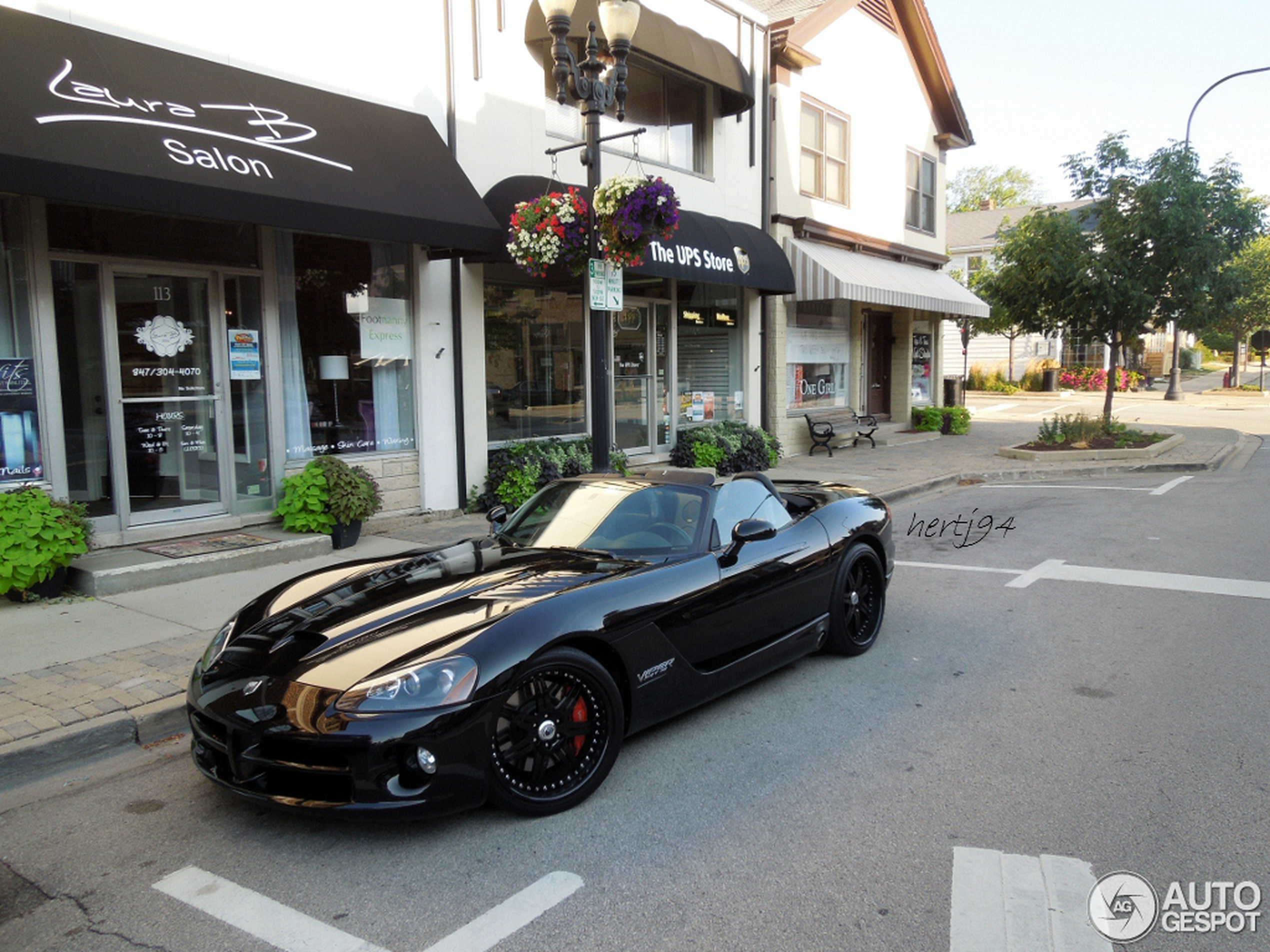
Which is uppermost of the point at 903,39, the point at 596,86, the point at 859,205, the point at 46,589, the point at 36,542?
the point at 903,39

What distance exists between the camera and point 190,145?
7.33m

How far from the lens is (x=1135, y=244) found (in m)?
17.3

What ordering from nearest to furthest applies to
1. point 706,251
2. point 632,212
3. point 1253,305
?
point 632,212
point 706,251
point 1253,305

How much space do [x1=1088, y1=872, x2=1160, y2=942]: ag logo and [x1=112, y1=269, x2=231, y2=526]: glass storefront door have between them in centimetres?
784

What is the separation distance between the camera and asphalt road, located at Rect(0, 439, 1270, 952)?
10.2 ft

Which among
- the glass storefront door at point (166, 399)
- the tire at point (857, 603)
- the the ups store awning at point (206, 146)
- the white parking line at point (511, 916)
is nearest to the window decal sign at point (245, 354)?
the glass storefront door at point (166, 399)

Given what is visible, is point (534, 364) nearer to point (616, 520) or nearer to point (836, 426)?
point (616, 520)

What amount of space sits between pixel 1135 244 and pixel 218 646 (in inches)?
704

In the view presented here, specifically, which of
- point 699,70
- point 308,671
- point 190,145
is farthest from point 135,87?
point 699,70

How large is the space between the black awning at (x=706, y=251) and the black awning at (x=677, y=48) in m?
1.73

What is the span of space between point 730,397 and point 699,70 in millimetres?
5380

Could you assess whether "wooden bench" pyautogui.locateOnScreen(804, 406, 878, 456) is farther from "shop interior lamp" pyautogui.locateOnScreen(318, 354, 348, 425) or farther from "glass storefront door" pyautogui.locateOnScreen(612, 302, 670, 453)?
"shop interior lamp" pyautogui.locateOnScreen(318, 354, 348, 425)

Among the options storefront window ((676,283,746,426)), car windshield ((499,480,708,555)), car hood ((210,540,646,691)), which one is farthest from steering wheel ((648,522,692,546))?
storefront window ((676,283,746,426))

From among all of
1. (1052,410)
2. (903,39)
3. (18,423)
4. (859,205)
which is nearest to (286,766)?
(18,423)
